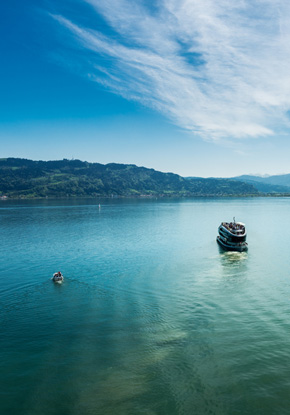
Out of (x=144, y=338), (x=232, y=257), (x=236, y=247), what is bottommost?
(x=232, y=257)

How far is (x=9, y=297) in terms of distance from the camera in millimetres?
41969

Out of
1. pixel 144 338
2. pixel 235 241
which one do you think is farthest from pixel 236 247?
pixel 144 338

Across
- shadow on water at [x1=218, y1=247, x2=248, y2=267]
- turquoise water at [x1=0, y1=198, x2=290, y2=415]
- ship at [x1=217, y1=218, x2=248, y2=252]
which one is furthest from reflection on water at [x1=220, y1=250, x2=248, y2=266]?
turquoise water at [x1=0, y1=198, x2=290, y2=415]

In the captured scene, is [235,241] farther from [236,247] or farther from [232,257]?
[232,257]

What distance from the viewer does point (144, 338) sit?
30.0 meters

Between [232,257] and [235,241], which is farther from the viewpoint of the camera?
[235,241]

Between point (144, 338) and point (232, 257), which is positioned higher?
point (144, 338)

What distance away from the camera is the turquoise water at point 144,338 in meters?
21.5

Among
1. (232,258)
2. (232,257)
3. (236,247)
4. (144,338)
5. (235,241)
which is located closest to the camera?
(144,338)

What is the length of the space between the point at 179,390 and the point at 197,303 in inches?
729

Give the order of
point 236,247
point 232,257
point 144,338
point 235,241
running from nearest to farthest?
point 144,338, point 232,257, point 236,247, point 235,241

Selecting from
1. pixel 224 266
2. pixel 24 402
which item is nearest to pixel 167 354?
pixel 24 402

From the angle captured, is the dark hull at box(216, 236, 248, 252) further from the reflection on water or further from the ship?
the reflection on water

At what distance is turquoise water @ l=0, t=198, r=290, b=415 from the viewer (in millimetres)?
21453
